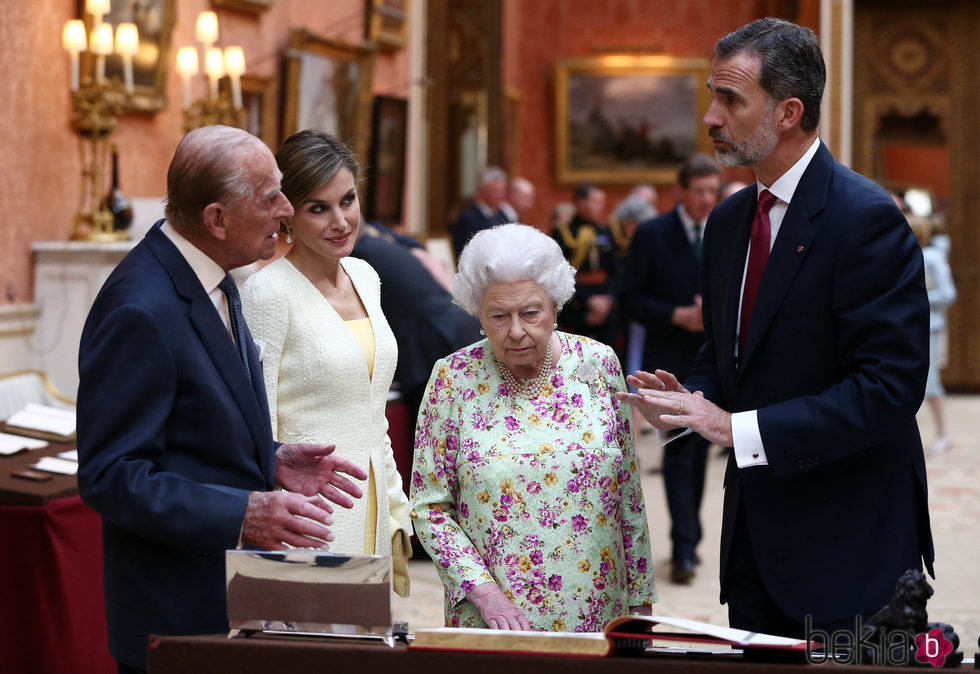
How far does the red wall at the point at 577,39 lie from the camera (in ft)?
54.7

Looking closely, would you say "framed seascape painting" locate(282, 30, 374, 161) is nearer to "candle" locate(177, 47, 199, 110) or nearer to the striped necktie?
"candle" locate(177, 47, 199, 110)

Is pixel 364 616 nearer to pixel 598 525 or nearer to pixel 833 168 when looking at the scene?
pixel 598 525

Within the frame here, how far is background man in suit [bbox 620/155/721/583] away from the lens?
635cm

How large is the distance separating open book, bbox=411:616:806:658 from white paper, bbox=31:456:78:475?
8.34 feet

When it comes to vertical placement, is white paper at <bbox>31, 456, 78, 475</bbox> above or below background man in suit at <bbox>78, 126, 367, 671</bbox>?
below

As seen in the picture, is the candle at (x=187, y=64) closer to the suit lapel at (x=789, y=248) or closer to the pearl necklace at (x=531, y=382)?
the pearl necklace at (x=531, y=382)

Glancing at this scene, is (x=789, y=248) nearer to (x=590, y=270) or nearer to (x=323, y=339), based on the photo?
(x=323, y=339)

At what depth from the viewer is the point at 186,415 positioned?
2.17 metres

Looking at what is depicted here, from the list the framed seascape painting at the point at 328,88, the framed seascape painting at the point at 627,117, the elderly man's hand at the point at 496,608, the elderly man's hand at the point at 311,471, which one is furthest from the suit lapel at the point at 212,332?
the framed seascape painting at the point at 627,117

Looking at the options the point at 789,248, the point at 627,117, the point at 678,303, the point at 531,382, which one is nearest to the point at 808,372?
the point at 789,248

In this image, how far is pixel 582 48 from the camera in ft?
55.1

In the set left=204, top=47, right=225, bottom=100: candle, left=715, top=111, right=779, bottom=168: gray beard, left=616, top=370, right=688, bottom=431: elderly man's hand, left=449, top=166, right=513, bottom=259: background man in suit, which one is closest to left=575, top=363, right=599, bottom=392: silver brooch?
left=616, top=370, right=688, bottom=431: elderly man's hand

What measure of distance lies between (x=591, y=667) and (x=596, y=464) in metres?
1.08

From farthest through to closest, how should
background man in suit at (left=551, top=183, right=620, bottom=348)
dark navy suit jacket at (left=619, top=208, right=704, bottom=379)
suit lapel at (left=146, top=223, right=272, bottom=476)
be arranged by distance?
background man in suit at (left=551, top=183, right=620, bottom=348), dark navy suit jacket at (left=619, top=208, right=704, bottom=379), suit lapel at (left=146, top=223, right=272, bottom=476)
